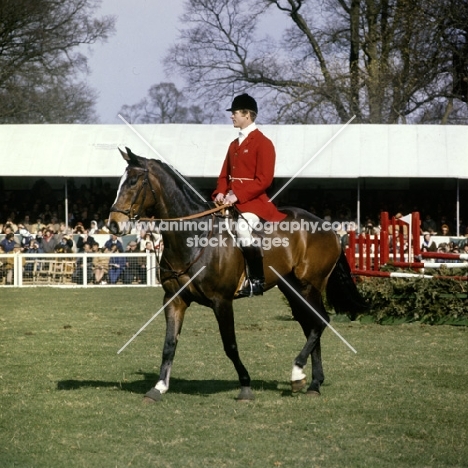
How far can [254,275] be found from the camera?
28.1ft

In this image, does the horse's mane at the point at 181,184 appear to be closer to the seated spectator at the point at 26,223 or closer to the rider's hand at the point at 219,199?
the rider's hand at the point at 219,199

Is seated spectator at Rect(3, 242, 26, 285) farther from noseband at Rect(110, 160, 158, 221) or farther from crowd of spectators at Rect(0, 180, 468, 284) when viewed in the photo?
noseband at Rect(110, 160, 158, 221)

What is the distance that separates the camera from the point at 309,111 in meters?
39.0

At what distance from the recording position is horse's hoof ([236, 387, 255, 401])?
8094 mm

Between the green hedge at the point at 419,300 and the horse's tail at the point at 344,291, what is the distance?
15.5 feet

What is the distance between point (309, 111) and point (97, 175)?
13215mm

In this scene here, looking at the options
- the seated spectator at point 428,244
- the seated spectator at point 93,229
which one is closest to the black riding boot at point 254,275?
the seated spectator at point 428,244

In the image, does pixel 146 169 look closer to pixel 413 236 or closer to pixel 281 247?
pixel 281 247

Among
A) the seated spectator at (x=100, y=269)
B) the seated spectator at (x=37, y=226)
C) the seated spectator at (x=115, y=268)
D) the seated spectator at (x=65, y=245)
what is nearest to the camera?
the seated spectator at (x=100, y=269)

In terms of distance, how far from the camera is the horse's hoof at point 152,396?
312 inches

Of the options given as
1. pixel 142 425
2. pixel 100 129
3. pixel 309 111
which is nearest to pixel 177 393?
pixel 142 425

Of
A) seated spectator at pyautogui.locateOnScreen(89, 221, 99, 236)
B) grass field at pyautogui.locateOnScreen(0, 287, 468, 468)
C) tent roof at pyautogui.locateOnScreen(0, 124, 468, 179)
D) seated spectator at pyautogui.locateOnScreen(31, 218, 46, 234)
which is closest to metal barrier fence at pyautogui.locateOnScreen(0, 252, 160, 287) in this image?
seated spectator at pyautogui.locateOnScreen(89, 221, 99, 236)

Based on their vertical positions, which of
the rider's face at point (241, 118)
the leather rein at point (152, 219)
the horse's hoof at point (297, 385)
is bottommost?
the horse's hoof at point (297, 385)

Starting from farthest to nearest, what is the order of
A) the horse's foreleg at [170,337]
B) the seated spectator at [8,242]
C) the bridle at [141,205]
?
the seated spectator at [8,242]
the horse's foreleg at [170,337]
the bridle at [141,205]
